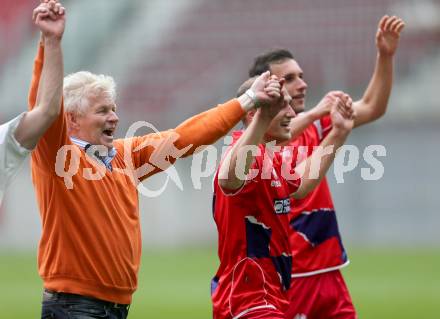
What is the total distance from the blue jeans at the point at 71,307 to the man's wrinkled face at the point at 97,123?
82cm

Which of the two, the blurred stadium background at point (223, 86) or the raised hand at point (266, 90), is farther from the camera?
the blurred stadium background at point (223, 86)

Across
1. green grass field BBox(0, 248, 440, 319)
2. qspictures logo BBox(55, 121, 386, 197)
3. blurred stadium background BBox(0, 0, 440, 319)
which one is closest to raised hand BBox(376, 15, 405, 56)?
qspictures logo BBox(55, 121, 386, 197)

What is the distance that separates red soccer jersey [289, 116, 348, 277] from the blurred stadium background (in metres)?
7.96

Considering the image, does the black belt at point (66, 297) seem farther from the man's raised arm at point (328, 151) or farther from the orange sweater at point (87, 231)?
the man's raised arm at point (328, 151)

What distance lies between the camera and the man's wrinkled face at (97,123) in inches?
199

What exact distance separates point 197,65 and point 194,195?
4523 millimetres

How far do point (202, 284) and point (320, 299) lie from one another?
7.86 metres

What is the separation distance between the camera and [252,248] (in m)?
5.18

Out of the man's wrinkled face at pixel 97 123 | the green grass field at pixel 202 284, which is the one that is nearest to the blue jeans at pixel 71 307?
the man's wrinkled face at pixel 97 123

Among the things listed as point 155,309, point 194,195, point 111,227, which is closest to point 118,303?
point 111,227

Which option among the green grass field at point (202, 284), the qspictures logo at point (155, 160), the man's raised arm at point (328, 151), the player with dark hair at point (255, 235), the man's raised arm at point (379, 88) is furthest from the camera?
the green grass field at point (202, 284)

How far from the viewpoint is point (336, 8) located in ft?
76.3

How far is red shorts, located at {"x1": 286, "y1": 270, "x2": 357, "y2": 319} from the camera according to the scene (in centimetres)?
627

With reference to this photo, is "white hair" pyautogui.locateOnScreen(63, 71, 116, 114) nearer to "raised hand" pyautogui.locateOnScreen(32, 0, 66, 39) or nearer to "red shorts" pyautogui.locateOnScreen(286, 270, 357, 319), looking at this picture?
"raised hand" pyautogui.locateOnScreen(32, 0, 66, 39)
